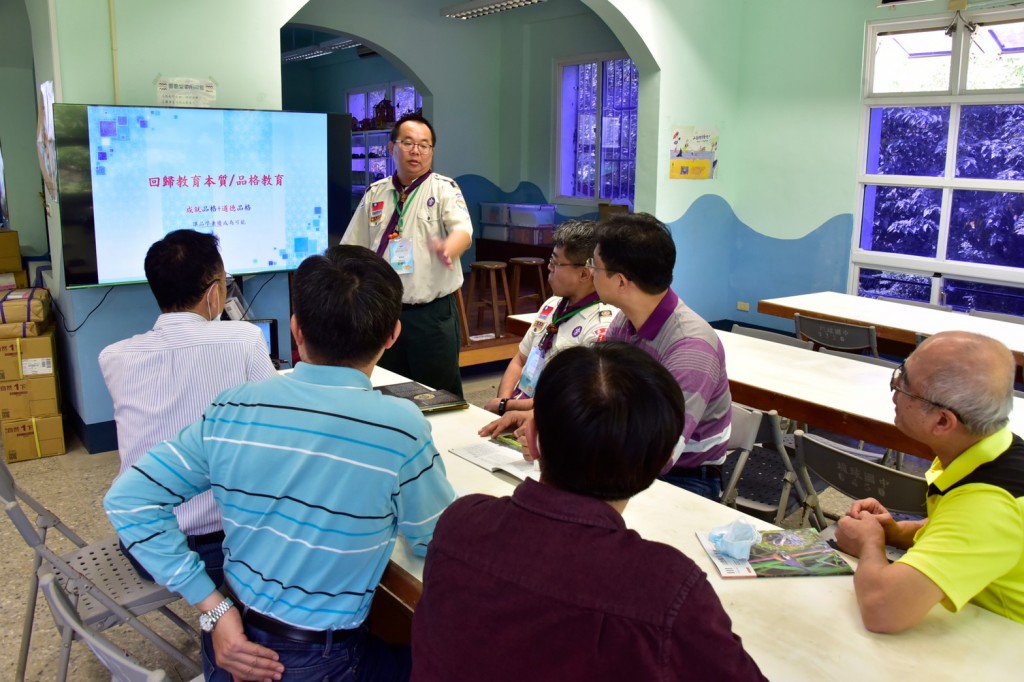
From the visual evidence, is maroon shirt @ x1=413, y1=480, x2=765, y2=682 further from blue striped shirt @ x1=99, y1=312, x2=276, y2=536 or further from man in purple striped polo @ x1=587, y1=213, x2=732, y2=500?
man in purple striped polo @ x1=587, y1=213, x2=732, y2=500

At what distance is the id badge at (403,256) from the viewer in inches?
147

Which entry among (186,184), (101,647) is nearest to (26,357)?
(186,184)

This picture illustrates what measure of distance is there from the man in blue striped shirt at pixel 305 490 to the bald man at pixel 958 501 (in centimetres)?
84

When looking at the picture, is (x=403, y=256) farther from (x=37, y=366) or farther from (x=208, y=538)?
(x=37, y=366)

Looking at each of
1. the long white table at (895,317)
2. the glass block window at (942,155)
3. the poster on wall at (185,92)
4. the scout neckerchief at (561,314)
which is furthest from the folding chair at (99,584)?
the glass block window at (942,155)

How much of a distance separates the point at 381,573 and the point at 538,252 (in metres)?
7.15

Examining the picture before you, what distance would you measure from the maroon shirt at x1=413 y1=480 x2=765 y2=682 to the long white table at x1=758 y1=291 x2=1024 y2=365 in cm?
354

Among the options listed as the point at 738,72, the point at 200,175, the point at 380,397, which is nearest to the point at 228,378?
the point at 380,397

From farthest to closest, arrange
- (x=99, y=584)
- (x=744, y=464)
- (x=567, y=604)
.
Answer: (x=744, y=464), (x=99, y=584), (x=567, y=604)

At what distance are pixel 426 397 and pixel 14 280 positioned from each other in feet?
13.9

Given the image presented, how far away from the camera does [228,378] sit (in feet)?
6.57

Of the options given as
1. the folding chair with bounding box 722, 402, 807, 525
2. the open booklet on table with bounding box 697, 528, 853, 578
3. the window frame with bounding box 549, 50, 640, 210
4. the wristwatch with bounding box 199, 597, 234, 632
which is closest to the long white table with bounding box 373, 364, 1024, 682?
the open booklet on table with bounding box 697, 528, 853, 578

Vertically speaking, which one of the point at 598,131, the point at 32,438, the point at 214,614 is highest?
the point at 598,131

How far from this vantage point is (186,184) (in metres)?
4.29
